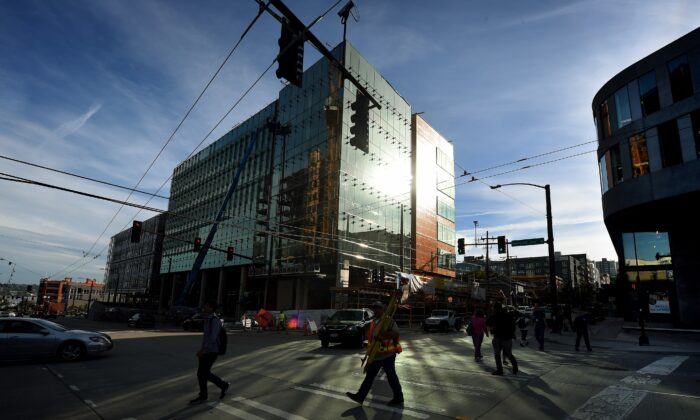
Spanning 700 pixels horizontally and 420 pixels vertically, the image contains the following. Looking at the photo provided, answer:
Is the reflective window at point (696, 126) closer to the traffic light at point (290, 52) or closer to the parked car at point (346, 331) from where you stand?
the parked car at point (346, 331)

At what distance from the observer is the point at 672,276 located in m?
29.8

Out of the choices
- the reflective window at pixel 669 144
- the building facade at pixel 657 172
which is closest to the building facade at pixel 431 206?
the building facade at pixel 657 172

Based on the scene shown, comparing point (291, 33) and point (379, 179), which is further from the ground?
point (379, 179)

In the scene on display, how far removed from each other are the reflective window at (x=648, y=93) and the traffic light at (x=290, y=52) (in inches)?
1117

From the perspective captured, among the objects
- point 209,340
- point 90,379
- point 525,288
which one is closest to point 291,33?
point 209,340

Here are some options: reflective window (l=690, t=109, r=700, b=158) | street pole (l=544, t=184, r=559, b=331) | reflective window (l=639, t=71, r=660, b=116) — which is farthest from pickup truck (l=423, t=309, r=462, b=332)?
reflective window (l=639, t=71, r=660, b=116)

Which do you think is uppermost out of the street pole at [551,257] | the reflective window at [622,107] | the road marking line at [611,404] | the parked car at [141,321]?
the reflective window at [622,107]

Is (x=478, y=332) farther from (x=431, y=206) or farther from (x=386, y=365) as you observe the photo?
(x=431, y=206)

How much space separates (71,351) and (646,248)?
1522 inches

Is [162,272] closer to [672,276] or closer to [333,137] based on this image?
[333,137]

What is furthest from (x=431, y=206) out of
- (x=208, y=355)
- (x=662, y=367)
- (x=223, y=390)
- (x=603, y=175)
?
(x=208, y=355)

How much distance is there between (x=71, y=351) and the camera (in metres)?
11.1

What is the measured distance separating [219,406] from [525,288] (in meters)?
106

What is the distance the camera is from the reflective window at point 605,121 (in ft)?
98.3
